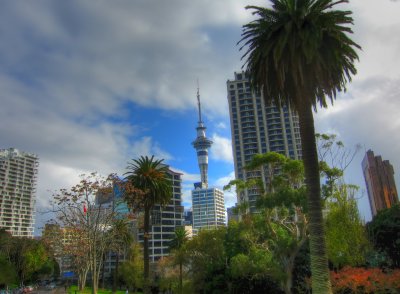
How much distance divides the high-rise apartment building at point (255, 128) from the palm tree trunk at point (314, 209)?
12697 centimetres

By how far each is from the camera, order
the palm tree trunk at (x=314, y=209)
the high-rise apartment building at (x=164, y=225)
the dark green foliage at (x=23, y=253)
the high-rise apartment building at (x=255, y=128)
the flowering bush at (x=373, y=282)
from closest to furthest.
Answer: the palm tree trunk at (x=314, y=209), the flowering bush at (x=373, y=282), the dark green foliage at (x=23, y=253), the high-rise apartment building at (x=255, y=128), the high-rise apartment building at (x=164, y=225)

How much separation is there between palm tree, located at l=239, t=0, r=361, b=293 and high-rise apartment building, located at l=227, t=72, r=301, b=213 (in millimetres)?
126182

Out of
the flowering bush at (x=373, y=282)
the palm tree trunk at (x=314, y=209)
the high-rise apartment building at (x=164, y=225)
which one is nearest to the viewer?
the palm tree trunk at (x=314, y=209)

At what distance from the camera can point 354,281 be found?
66.5 ft

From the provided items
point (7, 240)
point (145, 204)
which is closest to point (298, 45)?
point (145, 204)

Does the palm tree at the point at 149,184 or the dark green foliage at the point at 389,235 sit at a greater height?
the palm tree at the point at 149,184

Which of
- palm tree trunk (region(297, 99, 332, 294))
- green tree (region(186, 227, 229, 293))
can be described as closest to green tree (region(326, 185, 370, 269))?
palm tree trunk (region(297, 99, 332, 294))

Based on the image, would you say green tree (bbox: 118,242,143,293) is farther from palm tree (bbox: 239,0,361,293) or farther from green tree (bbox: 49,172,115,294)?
palm tree (bbox: 239,0,361,293)

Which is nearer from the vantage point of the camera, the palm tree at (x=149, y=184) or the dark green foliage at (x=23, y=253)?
the palm tree at (x=149, y=184)

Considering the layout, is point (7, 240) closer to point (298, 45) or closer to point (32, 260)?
point (32, 260)

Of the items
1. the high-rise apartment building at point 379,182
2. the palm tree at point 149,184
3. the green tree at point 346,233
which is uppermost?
the high-rise apartment building at point 379,182

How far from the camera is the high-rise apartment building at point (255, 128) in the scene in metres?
149

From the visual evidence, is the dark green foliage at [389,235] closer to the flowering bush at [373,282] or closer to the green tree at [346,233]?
the green tree at [346,233]

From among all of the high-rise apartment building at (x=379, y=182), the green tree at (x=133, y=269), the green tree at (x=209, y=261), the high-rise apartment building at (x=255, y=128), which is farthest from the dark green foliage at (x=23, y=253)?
the high-rise apartment building at (x=379, y=182)
